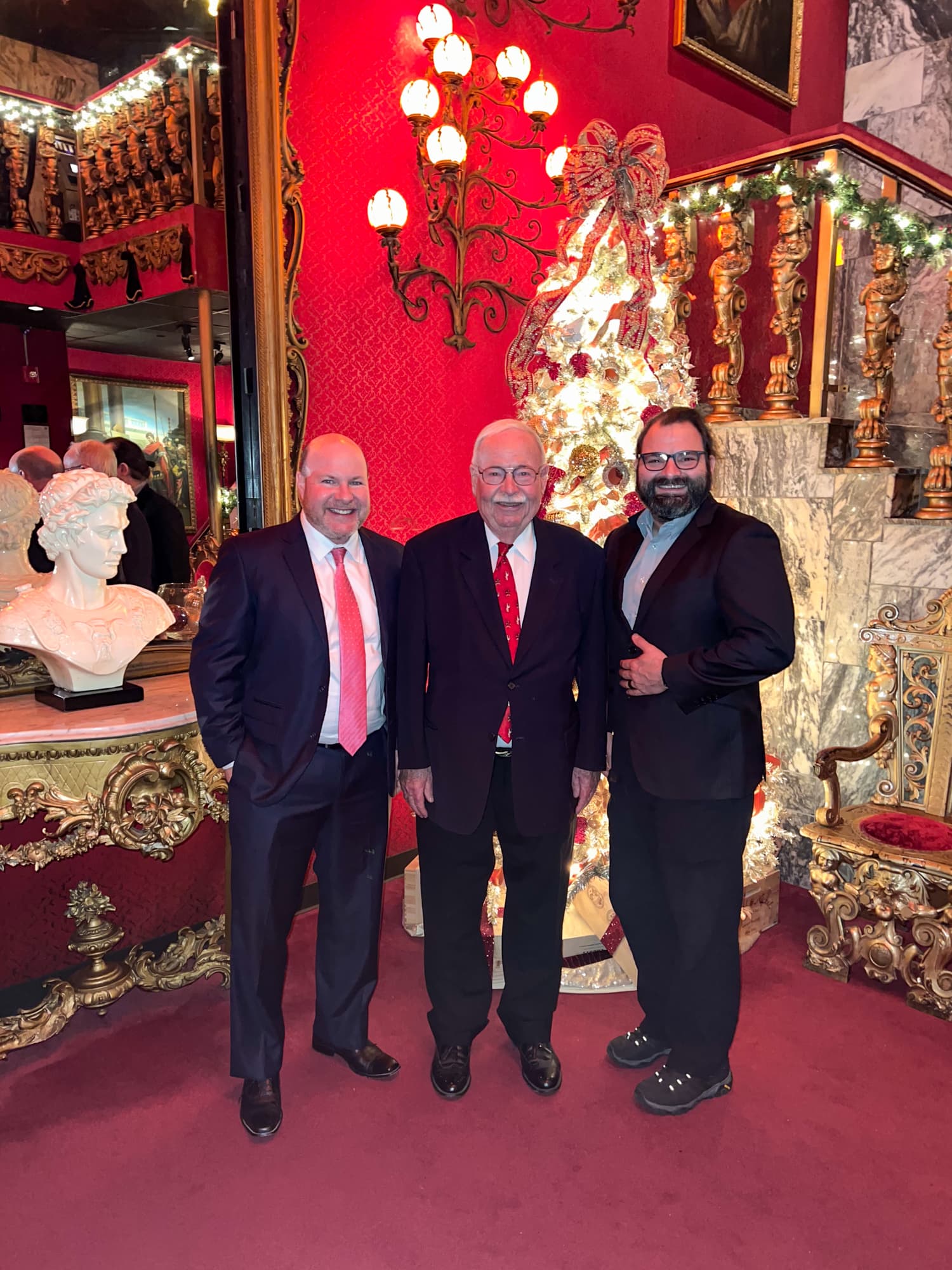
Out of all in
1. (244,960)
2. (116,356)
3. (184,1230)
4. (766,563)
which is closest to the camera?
(184,1230)

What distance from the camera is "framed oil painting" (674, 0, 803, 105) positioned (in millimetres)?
5230

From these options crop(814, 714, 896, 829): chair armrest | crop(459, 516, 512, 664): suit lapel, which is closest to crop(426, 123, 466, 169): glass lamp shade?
crop(459, 516, 512, 664): suit lapel

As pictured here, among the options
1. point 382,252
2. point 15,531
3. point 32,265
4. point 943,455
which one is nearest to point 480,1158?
point 15,531

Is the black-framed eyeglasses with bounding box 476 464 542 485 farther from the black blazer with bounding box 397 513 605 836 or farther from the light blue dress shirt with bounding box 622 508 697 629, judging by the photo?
the light blue dress shirt with bounding box 622 508 697 629

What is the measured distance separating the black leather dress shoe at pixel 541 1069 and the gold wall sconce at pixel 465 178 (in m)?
2.77

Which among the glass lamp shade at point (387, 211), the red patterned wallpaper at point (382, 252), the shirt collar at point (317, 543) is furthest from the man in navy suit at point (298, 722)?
the glass lamp shade at point (387, 211)

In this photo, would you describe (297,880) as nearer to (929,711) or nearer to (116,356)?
(116,356)

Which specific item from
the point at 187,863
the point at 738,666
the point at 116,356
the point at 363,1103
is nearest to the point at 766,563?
the point at 738,666

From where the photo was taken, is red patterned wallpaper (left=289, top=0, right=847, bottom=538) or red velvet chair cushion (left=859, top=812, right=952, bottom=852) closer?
red velvet chair cushion (left=859, top=812, right=952, bottom=852)

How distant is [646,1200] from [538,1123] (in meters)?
0.35

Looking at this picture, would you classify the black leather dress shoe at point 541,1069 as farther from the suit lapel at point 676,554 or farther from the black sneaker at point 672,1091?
the suit lapel at point 676,554

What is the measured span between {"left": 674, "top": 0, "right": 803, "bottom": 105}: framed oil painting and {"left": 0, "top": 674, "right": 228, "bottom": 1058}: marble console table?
4.79 metres

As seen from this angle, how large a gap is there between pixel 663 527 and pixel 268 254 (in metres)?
1.77

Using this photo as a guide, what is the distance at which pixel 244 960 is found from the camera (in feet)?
7.84
